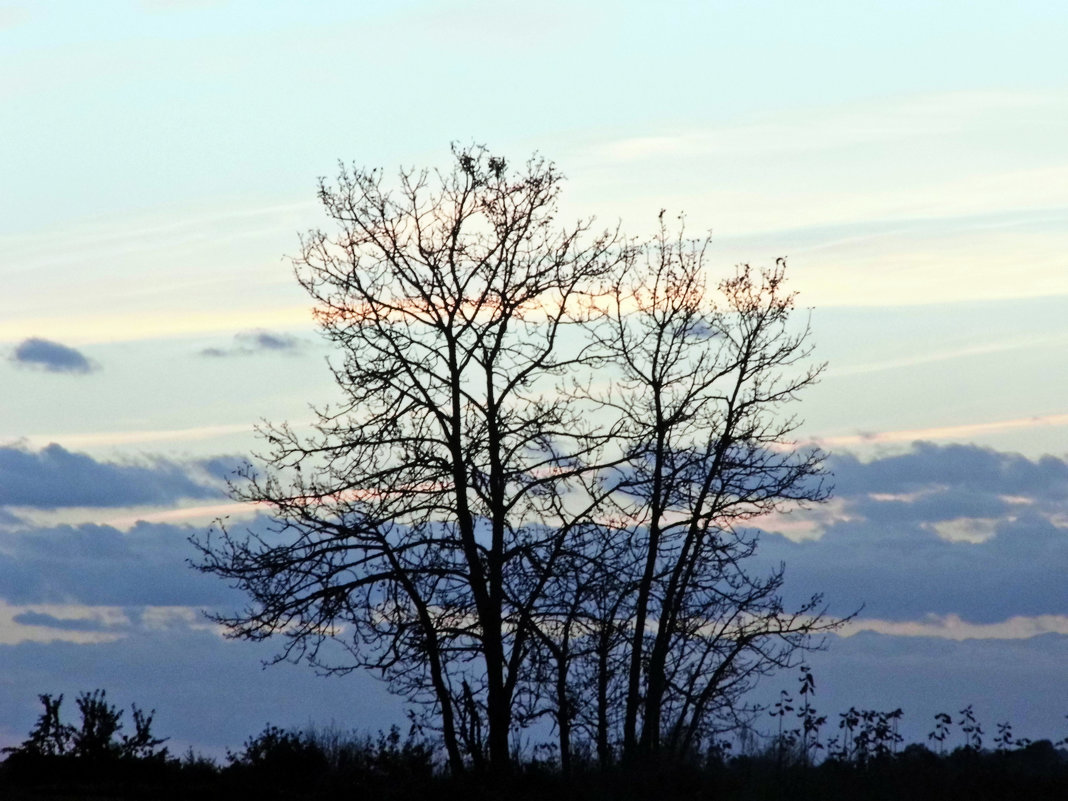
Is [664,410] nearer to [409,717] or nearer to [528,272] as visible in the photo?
[528,272]

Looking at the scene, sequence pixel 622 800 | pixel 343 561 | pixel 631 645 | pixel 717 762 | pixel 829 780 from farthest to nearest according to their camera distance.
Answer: pixel 631 645 → pixel 343 561 → pixel 717 762 → pixel 829 780 → pixel 622 800

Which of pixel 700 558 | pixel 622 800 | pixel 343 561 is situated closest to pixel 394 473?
pixel 343 561

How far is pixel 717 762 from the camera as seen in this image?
19188 mm

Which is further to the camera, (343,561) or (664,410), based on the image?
(664,410)

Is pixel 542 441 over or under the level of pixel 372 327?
under

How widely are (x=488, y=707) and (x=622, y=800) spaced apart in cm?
639

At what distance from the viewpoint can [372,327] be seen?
22.3 meters

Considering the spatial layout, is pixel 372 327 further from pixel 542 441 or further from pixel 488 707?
pixel 488 707

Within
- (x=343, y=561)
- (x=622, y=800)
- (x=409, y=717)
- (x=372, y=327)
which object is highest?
→ (x=372, y=327)

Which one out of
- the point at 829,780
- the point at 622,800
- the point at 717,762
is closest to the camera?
the point at 622,800

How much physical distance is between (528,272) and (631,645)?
6517 millimetres

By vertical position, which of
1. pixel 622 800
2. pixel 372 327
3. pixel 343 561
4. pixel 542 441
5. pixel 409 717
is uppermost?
pixel 372 327

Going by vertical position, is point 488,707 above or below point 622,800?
above

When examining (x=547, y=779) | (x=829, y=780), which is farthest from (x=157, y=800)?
(x=829, y=780)
